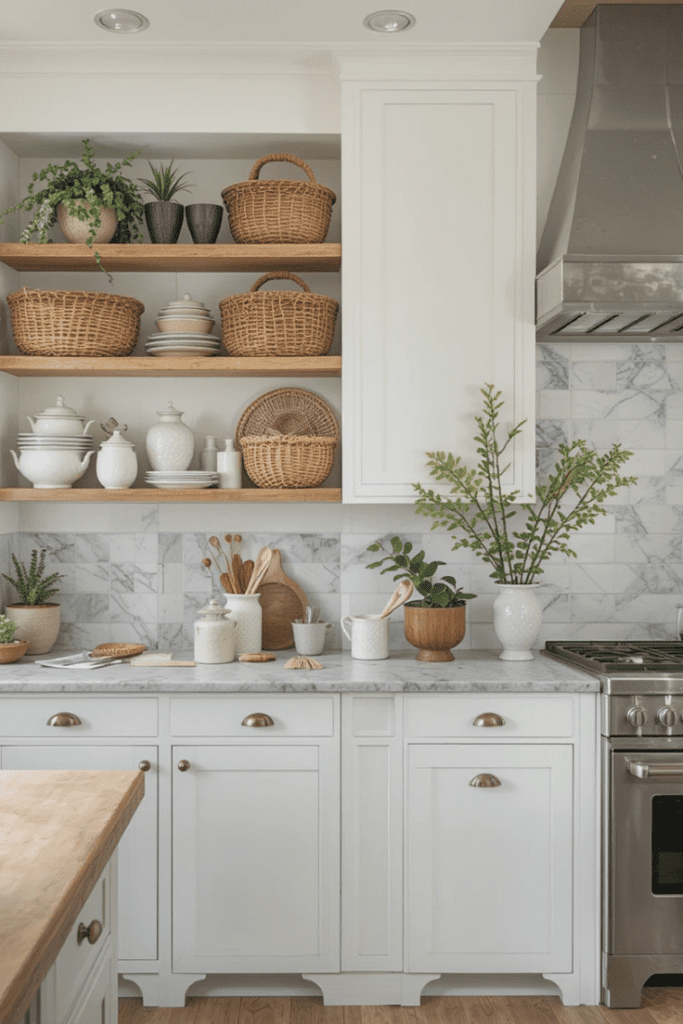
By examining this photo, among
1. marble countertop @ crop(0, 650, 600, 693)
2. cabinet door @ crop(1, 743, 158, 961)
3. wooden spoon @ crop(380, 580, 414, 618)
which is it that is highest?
wooden spoon @ crop(380, 580, 414, 618)

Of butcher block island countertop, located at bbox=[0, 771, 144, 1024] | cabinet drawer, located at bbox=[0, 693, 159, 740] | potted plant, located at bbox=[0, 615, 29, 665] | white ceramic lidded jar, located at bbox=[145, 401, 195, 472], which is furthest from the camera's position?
white ceramic lidded jar, located at bbox=[145, 401, 195, 472]

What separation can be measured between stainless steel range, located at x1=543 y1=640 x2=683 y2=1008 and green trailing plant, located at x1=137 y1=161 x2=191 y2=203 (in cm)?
211

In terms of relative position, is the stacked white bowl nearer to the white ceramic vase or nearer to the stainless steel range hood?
the stainless steel range hood

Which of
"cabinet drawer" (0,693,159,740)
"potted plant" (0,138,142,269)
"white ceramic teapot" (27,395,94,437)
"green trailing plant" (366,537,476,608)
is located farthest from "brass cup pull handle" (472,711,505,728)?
"potted plant" (0,138,142,269)

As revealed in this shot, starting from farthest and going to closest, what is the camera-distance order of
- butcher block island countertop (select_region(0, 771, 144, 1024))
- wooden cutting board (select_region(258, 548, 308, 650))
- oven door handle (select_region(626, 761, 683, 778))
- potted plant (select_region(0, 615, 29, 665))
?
wooden cutting board (select_region(258, 548, 308, 650))
potted plant (select_region(0, 615, 29, 665))
oven door handle (select_region(626, 761, 683, 778))
butcher block island countertop (select_region(0, 771, 144, 1024))

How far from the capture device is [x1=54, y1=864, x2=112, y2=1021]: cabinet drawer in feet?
3.98

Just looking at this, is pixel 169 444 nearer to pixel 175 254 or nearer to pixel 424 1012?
pixel 175 254

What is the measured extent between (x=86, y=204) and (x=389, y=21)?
1.09 meters

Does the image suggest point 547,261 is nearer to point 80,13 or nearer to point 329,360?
point 329,360

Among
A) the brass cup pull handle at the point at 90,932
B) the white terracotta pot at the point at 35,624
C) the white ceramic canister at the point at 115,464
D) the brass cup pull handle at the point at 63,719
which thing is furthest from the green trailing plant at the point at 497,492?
the brass cup pull handle at the point at 90,932

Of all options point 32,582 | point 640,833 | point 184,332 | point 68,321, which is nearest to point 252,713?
point 32,582

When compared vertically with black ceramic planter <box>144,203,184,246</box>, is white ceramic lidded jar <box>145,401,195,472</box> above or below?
below

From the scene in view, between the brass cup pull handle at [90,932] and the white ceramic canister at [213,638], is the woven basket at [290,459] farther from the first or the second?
the brass cup pull handle at [90,932]

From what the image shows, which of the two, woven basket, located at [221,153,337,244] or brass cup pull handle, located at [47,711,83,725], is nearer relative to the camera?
brass cup pull handle, located at [47,711,83,725]
